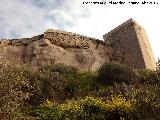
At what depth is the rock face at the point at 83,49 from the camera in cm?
3466

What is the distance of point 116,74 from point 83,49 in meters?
9.97

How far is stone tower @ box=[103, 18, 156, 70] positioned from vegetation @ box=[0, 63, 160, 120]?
28.4 ft

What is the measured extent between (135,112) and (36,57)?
1756 cm

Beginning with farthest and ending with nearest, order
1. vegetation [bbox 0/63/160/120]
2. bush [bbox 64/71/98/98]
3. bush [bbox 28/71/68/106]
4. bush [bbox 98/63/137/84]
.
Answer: bush [bbox 98/63/137/84] → bush [bbox 64/71/98/98] → bush [bbox 28/71/68/106] → vegetation [bbox 0/63/160/120]

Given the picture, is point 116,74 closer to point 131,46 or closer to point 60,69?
point 60,69

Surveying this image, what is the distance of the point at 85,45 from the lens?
38.1m

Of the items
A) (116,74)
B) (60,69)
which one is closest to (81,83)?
(116,74)

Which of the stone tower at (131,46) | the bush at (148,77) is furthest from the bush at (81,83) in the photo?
the stone tower at (131,46)

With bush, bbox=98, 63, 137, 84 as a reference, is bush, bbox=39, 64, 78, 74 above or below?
above

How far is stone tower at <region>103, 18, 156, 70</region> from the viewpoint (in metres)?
37.8

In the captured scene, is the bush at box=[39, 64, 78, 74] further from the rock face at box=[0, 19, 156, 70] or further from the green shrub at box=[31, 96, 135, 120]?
the green shrub at box=[31, 96, 135, 120]

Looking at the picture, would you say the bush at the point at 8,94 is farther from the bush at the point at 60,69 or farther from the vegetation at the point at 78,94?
the bush at the point at 60,69

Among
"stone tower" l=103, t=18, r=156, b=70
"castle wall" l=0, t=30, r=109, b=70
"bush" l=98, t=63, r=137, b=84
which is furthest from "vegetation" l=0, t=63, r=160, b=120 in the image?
"stone tower" l=103, t=18, r=156, b=70

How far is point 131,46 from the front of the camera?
128 feet
